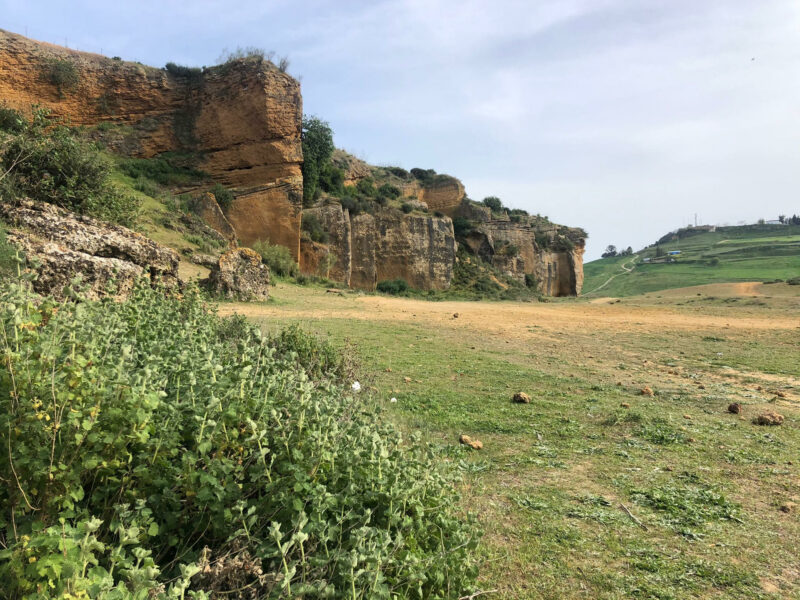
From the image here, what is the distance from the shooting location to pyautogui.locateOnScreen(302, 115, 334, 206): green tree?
32219 mm

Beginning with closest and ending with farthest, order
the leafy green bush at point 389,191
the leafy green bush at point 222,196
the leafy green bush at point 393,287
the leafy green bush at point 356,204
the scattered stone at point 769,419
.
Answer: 1. the scattered stone at point 769,419
2. the leafy green bush at point 222,196
3. the leafy green bush at point 356,204
4. the leafy green bush at point 393,287
5. the leafy green bush at point 389,191

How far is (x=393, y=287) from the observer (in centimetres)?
3441

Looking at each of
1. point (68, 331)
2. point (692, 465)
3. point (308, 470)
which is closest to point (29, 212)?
point (68, 331)

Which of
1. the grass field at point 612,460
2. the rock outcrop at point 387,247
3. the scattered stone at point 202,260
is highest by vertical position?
the rock outcrop at point 387,247

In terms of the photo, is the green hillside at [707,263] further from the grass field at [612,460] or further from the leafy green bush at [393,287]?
the grass field at [612,460]

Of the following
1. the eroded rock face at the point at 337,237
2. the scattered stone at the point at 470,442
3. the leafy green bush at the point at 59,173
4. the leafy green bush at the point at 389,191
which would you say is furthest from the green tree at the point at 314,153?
the scattered stone at the point at 470,442

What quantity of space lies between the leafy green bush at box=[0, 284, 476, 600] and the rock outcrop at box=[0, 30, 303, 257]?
25.9 meters

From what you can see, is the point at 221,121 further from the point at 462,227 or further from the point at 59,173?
the point at 462,227

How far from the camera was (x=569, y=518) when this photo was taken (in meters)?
2.85

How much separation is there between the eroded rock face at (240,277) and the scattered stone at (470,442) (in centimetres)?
976

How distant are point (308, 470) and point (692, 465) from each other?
3.17 m

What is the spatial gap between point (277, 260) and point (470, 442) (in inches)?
800

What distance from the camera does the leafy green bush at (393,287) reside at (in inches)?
1350

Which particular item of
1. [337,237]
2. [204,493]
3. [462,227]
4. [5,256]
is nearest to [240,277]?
[5,256]
